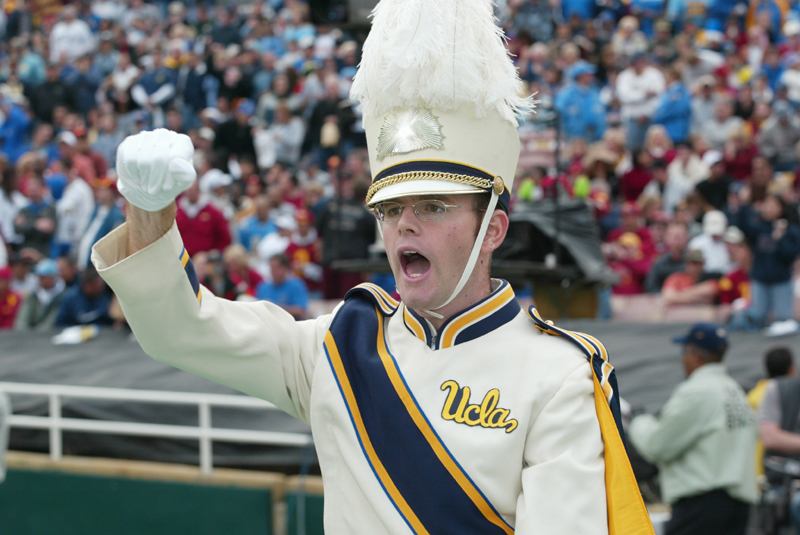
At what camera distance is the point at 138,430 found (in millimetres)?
6582

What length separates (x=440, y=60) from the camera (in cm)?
228

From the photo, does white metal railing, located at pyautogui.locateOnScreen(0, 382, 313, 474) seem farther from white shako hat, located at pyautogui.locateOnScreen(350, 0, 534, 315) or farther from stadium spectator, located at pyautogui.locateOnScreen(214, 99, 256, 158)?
stadium spectator, located at pyautogui.locateOnScreen(214, 99, 256, 158)

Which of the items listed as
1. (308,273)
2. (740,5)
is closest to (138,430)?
(308,273)

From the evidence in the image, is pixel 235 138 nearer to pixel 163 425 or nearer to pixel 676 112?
pixel 676 112

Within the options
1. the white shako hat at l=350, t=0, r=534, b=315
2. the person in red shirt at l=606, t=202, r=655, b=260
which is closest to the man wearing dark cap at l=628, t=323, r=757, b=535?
the white shako hat at l=350, t=0, r=534, b=315

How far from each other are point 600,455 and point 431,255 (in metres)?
0.56

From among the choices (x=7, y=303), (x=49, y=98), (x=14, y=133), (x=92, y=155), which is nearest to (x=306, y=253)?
(x=7, y=303)

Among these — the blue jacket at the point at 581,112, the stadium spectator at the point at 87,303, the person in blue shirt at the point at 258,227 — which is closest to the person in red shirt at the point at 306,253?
the person in blue shirt at the point at 258,227

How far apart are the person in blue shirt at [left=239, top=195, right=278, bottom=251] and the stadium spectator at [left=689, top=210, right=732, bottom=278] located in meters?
4.43

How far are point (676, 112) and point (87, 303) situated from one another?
768 centimetres

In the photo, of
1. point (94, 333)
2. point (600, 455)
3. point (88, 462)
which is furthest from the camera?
point (94, 333)

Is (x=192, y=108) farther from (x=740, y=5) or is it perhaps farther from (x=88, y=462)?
(x=88, y=462)

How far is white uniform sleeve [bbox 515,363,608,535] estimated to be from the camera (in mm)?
2094

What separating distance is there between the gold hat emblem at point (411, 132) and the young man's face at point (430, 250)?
4.5 inches
